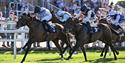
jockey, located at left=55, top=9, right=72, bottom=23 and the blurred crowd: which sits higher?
jockey, located at left=55, top=9, right=72, bottom=23

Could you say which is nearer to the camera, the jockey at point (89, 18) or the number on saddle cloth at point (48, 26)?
the number on saddle cloth at point (48, 26)

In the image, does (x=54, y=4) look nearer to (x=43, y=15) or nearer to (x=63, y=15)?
(x=63, y=15)

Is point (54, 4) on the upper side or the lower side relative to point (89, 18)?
lower

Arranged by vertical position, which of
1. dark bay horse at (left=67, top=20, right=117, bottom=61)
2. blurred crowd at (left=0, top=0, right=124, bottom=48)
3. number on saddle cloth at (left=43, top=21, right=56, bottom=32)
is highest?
number on saddle cloth at (left=43, top=21, right=56, bottom=32)

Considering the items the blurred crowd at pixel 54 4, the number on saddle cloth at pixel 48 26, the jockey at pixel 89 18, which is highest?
the jockey at pixel 89 18

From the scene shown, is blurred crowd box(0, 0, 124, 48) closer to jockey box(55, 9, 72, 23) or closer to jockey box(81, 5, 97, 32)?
jockey box(55, 9, 72, 23)

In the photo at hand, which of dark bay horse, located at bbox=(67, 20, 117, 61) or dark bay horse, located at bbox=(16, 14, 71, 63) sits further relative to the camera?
dark bay horse, located at bbox=(67, 20, 117, 61)

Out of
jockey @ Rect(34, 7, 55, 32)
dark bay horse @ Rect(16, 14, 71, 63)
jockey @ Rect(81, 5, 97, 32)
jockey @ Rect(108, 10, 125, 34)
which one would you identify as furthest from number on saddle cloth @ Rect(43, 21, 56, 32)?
jockey @ Rect(108, 10, 125, 34)

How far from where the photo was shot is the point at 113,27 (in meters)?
18.7

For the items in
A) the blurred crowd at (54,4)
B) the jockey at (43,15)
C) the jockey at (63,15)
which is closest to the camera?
the jockey at (43,15)

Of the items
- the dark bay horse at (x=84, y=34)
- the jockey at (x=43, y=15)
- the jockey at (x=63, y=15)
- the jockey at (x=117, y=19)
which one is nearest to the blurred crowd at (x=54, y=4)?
the jockey at (x=117, y=19)

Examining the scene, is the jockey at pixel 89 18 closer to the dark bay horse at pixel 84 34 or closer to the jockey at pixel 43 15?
the dark bay horse at pixel 84 34

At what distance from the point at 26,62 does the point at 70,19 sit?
347cm

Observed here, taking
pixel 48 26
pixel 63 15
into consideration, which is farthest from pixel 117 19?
pixel 48 26
